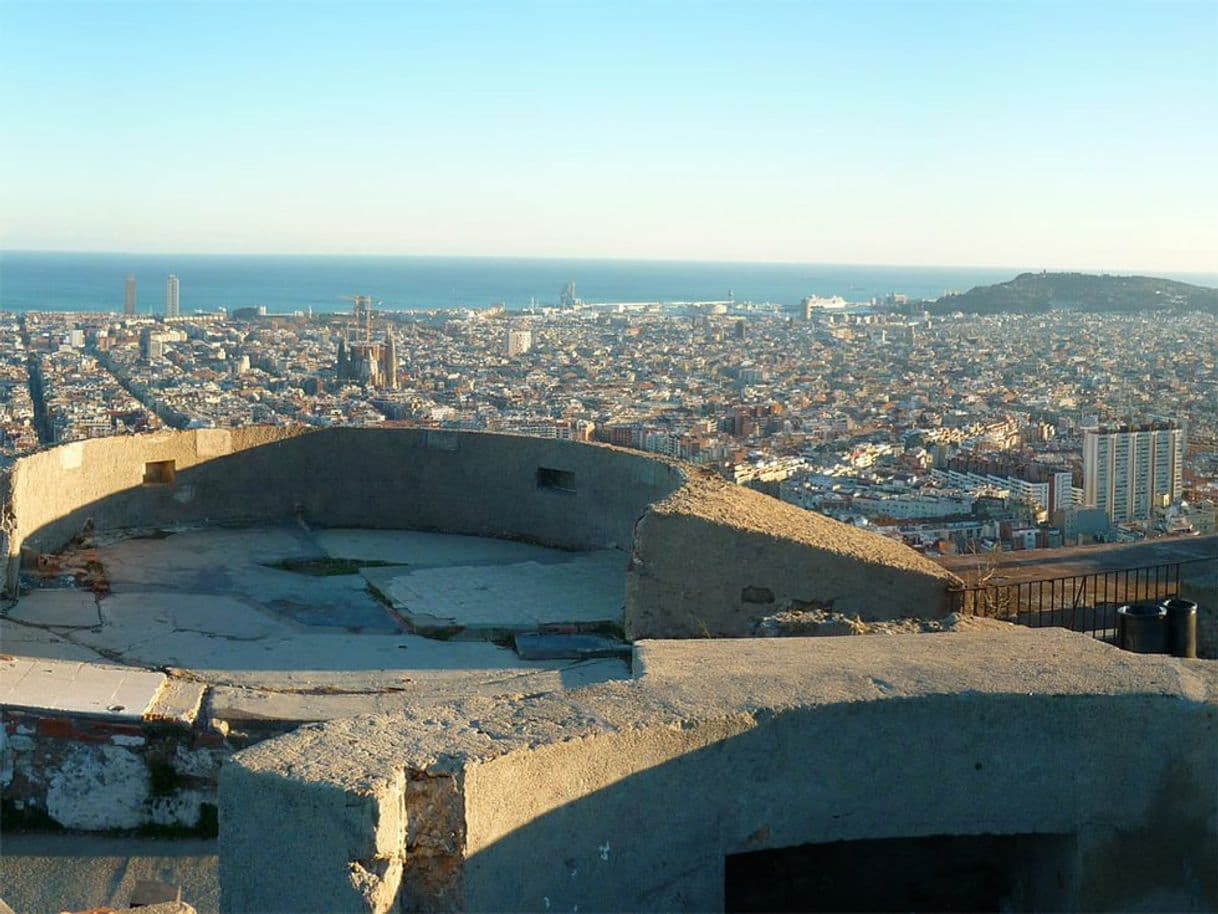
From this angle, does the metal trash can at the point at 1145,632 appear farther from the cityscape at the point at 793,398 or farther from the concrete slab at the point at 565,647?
the cityscape at the point at 793,398

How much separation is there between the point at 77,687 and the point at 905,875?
3588 millimetres

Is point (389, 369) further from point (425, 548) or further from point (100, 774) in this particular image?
point (100, 774)

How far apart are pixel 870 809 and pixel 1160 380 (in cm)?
3225

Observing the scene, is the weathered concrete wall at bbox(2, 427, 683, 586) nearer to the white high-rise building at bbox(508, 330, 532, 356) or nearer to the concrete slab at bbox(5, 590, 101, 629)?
the concrete slab at bbox(5, 590, 101, 629)

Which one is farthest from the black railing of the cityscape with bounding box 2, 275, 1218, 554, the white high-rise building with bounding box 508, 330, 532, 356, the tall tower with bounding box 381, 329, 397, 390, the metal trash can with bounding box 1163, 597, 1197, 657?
the white high-rise building with bounding box 508, 330, 532, 356

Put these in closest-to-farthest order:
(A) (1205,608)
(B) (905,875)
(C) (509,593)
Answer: (B) (905,875), (A) (1205,608), (C) (509,593)

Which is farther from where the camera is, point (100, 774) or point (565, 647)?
point (565, 647)

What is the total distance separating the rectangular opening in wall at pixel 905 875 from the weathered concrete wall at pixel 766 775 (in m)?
0.06

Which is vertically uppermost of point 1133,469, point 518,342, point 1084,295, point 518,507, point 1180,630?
point 1084,295

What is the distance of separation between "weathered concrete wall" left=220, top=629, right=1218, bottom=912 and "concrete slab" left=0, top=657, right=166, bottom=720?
2559mm

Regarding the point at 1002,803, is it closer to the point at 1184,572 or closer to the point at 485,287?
the point at 1184,572

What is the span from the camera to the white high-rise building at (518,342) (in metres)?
55.8

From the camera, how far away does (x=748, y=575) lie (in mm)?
7688

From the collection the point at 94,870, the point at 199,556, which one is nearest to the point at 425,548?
the point at 199,556
